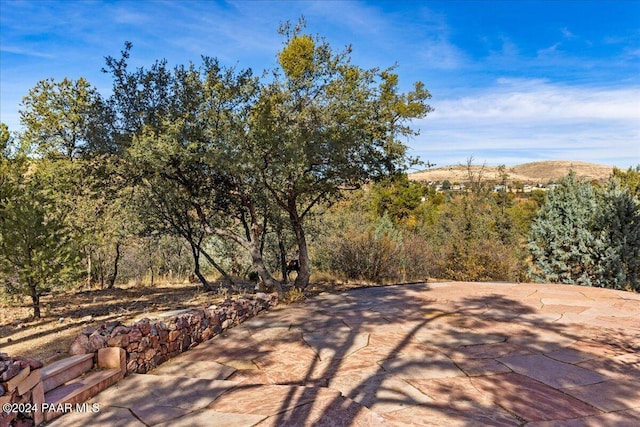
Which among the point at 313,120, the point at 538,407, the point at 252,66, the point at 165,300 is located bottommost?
the point at 165,300

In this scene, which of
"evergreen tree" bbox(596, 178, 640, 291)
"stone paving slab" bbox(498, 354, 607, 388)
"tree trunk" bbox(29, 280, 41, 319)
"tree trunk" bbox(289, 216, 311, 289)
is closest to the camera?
"stone paving slab" bbox(498, 354, 607, 388)

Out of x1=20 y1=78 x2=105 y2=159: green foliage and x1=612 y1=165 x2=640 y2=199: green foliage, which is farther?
x1=612 y1=165 x2=640 y2=199: green foliage

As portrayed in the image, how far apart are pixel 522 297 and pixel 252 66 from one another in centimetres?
644

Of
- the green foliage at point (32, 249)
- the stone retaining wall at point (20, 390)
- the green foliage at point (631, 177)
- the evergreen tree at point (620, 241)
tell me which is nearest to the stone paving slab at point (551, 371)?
the stone retaining wall at point (20, 390)

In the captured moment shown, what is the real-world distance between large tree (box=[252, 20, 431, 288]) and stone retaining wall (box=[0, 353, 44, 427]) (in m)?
4.01

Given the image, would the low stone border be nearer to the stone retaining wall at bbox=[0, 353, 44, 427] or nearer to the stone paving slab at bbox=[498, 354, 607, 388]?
the stone retaining wall at bbox=[0, 353, 44, 427]

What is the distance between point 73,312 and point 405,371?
21.5 feet

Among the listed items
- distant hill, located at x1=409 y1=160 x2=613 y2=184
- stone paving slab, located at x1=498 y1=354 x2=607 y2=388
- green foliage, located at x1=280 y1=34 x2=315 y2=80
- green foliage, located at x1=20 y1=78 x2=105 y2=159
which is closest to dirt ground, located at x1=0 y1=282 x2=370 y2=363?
green foliage, located at x1=20 y1=78 x2=105 y2=159

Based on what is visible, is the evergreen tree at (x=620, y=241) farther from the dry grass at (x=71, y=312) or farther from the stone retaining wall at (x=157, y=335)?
the dry grass at (x=71, y=312)

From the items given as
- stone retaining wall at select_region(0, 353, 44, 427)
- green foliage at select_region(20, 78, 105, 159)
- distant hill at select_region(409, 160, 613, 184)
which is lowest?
stone retaining wall at select_region(0, 353, 44, 427)

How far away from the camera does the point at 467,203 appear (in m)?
17.1

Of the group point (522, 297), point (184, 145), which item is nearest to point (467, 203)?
point (522, 297)

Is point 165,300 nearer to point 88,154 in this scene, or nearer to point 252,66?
point 88,154

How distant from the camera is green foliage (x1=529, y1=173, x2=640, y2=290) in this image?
26.7ft
